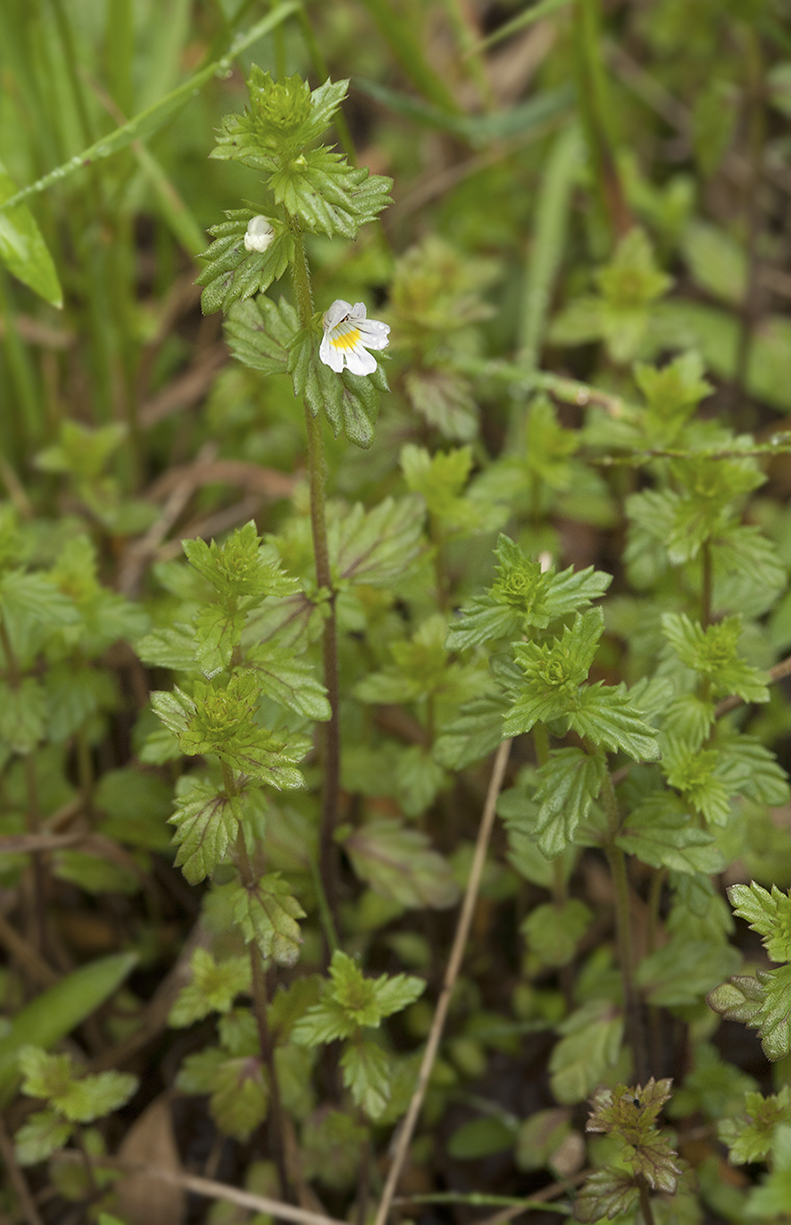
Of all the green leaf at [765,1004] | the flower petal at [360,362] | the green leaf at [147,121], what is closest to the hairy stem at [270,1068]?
the green leaf at [765,1004]

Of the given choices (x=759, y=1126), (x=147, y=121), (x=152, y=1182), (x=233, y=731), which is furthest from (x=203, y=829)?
A: (x=147, y=121)

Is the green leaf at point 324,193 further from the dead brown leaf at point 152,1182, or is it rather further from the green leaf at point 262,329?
the dead brown leaf at point 152,1182

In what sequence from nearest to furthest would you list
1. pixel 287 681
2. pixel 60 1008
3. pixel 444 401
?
pixel 287 681 < pixel 60 1008 < pixel 444 401

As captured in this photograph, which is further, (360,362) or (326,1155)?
(326,1155)

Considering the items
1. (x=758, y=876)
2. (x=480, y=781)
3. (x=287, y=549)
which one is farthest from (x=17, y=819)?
(x=758, y=876)

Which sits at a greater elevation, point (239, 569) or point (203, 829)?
point (239, 569)

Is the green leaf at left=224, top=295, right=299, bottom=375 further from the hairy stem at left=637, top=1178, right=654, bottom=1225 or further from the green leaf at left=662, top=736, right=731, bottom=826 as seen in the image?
the hairy stem at left=637, top=1178, right=654, bottom=1225

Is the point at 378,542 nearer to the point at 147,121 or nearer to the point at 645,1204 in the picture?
the point at 147,121
